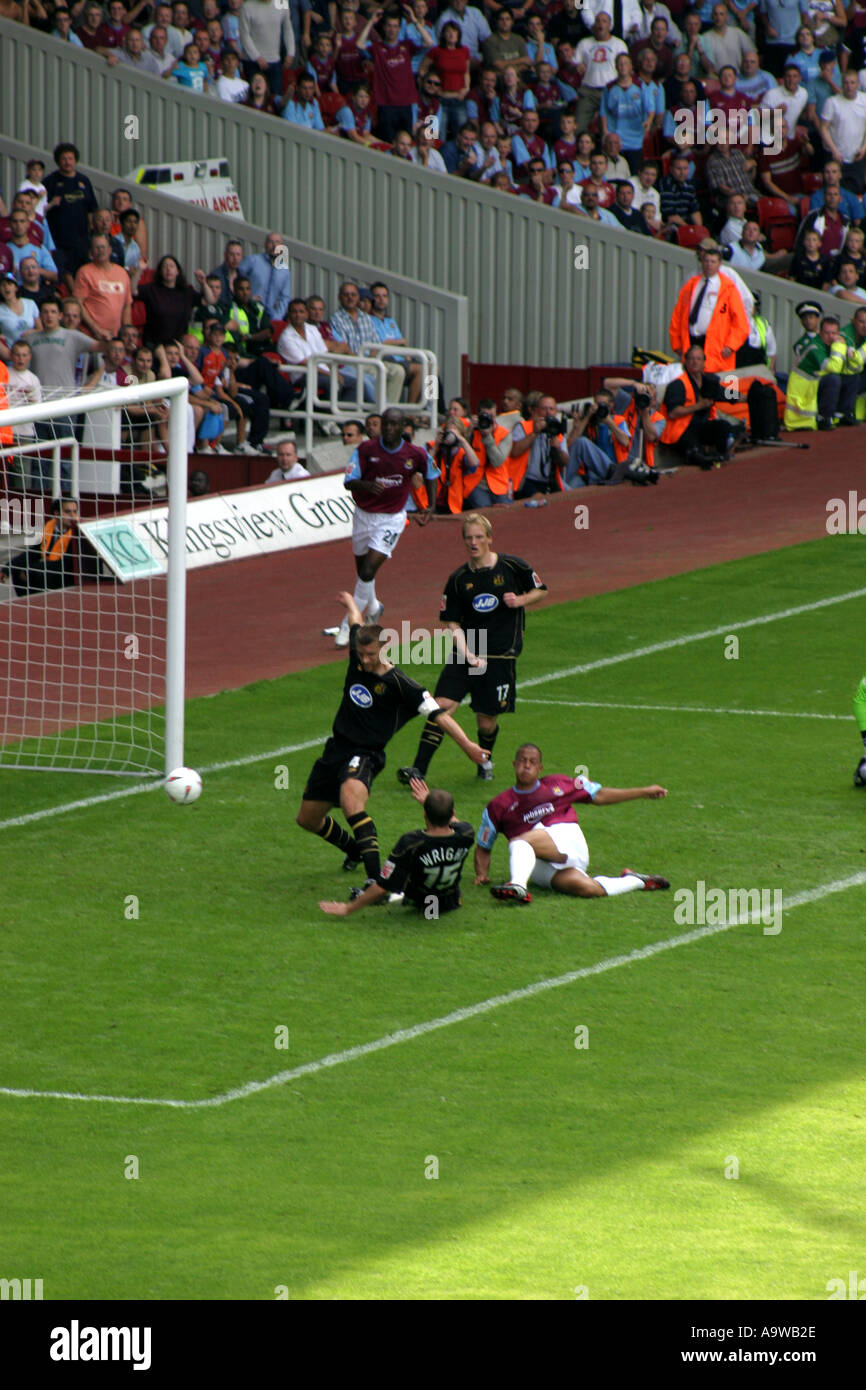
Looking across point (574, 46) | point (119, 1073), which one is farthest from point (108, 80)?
point (119, 1073)

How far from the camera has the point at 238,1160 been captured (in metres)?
8.50

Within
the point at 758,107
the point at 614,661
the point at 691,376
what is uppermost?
the point at 758,107

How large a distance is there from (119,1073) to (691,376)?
17.6 m

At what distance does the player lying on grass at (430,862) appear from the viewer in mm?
11430

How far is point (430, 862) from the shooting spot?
11484 mm

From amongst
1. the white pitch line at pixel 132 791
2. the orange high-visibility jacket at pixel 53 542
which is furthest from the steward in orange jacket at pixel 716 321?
the white pitch line at pixel 132 791

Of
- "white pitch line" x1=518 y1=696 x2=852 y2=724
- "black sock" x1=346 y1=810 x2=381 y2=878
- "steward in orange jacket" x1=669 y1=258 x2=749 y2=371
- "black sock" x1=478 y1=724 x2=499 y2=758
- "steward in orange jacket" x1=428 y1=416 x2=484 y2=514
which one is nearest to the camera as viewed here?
"black sock" x1=346 y1=810 x2=381 y2=878

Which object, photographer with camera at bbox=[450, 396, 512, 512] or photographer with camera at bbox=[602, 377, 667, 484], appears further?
photographer with camera at bbox=[602, 377, 667, 484]

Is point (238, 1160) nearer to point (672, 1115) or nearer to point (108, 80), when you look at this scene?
point (672, 1115)

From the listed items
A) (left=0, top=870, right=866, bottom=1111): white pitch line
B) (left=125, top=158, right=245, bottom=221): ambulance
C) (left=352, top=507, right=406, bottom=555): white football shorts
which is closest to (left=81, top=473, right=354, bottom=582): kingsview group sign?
(left=352, top=507, right=406, bottom=555): white football shorts

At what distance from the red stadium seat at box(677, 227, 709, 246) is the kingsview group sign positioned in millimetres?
8938

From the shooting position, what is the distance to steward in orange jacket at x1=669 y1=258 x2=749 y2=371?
26.4 m

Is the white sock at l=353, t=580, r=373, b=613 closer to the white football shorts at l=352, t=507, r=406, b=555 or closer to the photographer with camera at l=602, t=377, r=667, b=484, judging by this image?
the white football shorts at l=352, t=507, r=406, b=555
